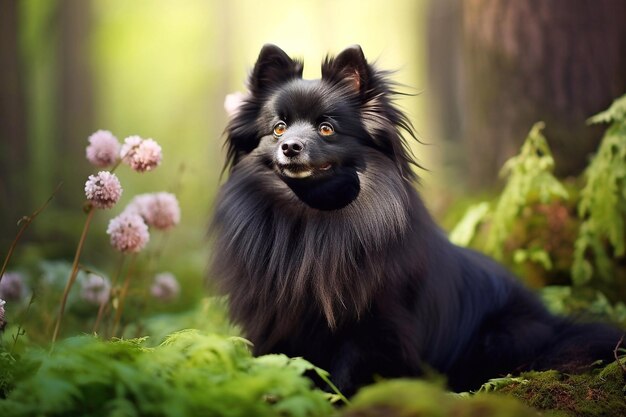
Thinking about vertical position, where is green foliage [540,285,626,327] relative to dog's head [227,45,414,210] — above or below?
below

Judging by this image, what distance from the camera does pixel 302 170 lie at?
3998 millimetres

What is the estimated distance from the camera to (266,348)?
13.6 ft

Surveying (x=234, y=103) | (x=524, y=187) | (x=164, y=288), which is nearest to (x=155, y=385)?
(x=234, y=103)

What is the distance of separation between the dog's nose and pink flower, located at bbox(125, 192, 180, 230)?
0.98 meters

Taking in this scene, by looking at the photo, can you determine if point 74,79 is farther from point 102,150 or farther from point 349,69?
point 349,69

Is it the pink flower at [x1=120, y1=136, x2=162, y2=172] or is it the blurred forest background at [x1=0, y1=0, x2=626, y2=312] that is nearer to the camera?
the pink flower at [x1=120, y1=136, x2=162, y2=172]

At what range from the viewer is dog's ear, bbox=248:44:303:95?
435cm

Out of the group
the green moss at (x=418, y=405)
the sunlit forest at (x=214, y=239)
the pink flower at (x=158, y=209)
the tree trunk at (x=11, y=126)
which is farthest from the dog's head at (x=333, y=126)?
the tree trunk at (x=11, y=126)

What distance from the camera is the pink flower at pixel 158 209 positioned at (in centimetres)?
437

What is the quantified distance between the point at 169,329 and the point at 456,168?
9652 mm

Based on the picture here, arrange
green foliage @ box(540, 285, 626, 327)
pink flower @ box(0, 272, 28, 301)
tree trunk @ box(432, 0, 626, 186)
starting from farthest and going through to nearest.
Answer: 1. tree trunk @ box(432, 0, 626, 186)
2. green foliage @ box(540, 285, 626, 327)
3. pink flower @ box(0, 272, 28, 301)

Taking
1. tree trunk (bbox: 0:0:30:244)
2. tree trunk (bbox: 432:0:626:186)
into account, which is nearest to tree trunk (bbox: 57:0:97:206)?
tree trunk (bbox: 0:0:30:244)

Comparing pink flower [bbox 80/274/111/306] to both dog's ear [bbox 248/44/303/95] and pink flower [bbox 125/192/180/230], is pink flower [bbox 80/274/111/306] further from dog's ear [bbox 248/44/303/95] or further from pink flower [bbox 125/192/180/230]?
dog's ear [bbox 248/44/303/95]

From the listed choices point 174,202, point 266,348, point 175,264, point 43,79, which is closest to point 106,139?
point 174,202
